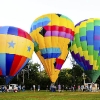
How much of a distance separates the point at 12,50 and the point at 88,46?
1048 centimetres

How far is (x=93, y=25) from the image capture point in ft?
115

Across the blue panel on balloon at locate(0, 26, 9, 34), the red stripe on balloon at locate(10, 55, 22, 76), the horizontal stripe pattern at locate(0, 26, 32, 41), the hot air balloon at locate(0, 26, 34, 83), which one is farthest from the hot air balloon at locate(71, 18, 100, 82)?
the blue panel on balloon at locate(0, 26, 9, 34)

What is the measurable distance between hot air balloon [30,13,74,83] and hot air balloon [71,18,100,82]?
1579mm

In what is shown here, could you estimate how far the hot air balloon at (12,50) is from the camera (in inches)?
1107

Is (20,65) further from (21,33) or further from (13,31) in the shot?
(13,31)

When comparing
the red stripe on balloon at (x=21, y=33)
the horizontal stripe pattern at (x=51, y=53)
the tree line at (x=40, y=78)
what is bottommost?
the tree line at (x=40, y=78)

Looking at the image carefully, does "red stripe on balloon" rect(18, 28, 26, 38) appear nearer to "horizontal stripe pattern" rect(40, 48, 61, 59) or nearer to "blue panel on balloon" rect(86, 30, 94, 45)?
"horizontal stripe pattern" rect(40, 48, 61, 59)

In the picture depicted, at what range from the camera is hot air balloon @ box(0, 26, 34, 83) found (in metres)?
28.1

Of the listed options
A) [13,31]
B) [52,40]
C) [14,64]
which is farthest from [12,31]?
[52,40]

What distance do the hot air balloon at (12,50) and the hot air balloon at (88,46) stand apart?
7.53m

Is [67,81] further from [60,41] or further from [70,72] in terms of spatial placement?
[60,41]

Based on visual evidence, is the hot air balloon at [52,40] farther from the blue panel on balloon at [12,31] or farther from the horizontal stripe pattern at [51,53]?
the blue panel on balloon at [12,31]

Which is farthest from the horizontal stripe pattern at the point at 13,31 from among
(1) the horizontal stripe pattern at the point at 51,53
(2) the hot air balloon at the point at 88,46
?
(2) the hot air balloon at the point at 88,46

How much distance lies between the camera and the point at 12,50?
28.6m
